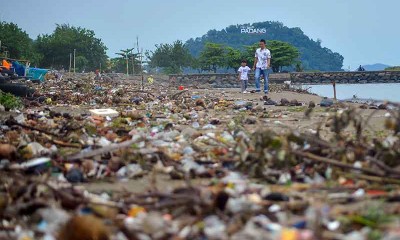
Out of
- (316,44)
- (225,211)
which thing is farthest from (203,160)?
(316,44)

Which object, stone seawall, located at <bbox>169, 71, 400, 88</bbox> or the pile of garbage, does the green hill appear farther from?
the pile of garbage

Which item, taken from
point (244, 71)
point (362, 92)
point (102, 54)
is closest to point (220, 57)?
point (102, 54)

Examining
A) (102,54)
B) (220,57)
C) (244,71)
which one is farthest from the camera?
(102,54)

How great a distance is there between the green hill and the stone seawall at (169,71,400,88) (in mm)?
106772

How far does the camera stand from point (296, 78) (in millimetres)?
42938

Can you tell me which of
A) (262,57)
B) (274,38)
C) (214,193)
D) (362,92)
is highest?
(274,38)

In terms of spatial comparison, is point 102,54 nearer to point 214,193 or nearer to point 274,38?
point 214,193

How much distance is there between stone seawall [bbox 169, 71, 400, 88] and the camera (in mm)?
40250

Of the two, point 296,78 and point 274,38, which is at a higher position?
point 274,38


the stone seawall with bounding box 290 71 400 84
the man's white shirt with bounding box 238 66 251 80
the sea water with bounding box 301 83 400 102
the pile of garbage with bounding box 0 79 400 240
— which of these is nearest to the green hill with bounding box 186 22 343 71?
the stone seawall with bounding box 290 71 400 84

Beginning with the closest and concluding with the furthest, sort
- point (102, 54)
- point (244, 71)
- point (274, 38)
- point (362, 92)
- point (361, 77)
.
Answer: point (244, 71) < point (362, 92) < point (361, 77) < point (102, 54) < point (274, 38)

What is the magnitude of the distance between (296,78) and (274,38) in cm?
13252

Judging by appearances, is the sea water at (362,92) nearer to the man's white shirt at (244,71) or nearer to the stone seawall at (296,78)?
the stone seawall at (296,78)

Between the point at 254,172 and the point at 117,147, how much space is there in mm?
1078
